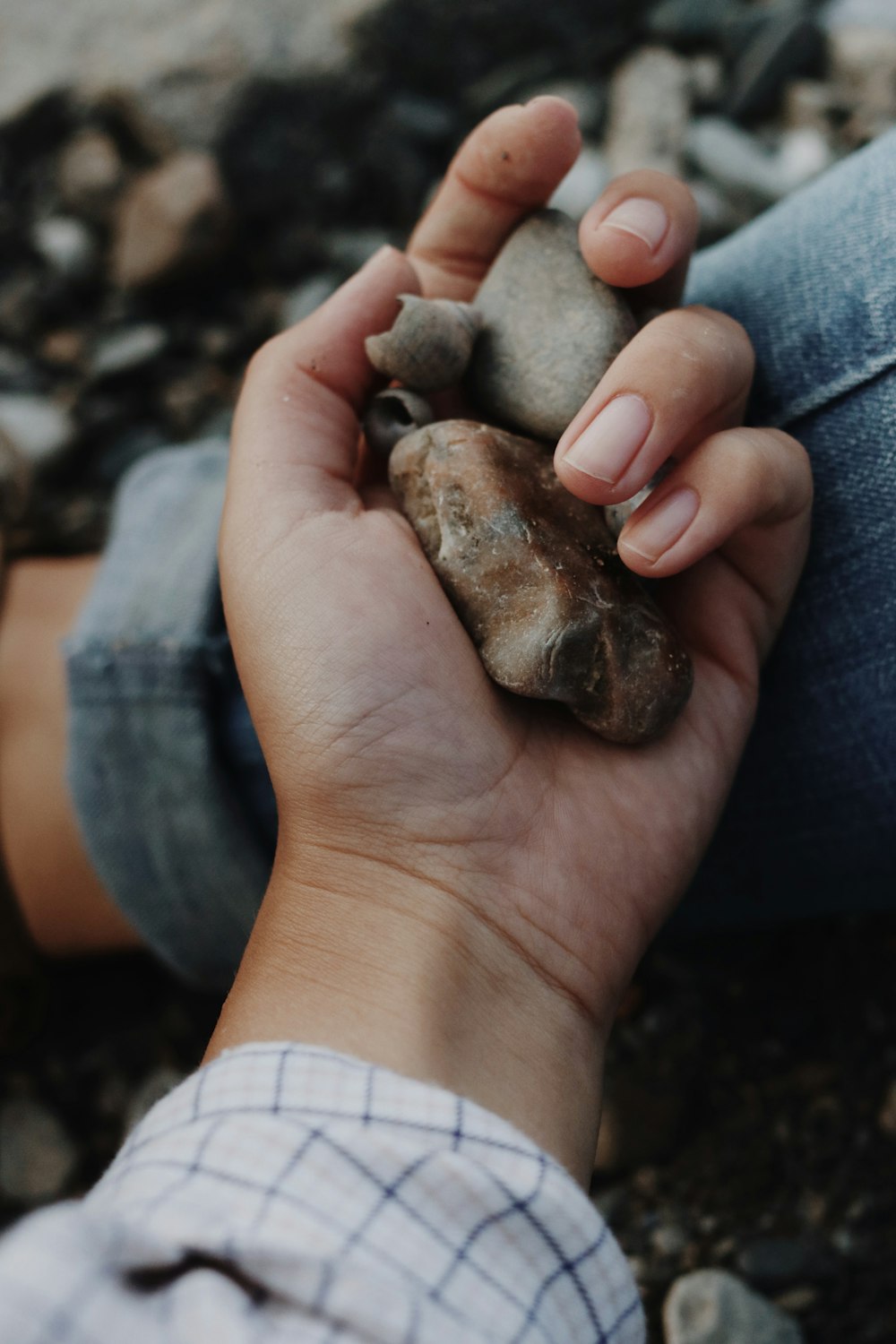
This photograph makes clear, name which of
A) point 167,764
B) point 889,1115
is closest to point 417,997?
point 167,764

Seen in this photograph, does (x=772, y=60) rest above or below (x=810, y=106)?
above

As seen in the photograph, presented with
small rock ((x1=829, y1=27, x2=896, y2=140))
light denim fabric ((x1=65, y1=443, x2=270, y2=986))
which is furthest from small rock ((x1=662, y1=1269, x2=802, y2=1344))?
small rock ((x1=829, y1=27, x2=896, y2=140))

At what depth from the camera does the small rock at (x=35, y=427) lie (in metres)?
2.42

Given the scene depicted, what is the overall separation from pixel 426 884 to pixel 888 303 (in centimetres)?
88

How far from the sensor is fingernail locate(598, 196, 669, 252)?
1.21 metres

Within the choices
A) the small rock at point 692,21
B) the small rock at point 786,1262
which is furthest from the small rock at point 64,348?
the small rock at point 786,1262

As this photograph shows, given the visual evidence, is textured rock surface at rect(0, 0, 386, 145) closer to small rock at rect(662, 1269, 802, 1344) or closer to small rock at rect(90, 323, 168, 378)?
small rock at rect(90, 323, 168, 378)

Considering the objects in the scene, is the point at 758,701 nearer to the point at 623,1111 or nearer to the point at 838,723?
the point at 838,723

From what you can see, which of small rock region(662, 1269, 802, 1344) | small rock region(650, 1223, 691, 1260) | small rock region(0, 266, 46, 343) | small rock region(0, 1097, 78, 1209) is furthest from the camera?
small rock region(0, 266, 46, 343)

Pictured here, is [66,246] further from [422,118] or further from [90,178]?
[422,118]

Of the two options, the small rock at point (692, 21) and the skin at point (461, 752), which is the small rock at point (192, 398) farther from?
the small rock at point (692, 21)

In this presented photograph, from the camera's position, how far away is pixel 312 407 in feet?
4.25

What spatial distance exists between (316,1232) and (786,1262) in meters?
1.11

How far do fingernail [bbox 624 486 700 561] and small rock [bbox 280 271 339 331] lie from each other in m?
1.64
